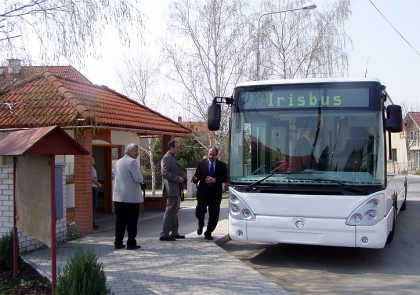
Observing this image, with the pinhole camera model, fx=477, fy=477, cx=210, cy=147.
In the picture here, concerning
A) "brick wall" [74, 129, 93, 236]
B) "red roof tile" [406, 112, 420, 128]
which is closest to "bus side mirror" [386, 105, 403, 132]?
"brick wall" [74, 129, 93, 236]

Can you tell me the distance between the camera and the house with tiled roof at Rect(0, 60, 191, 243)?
761 centimetres

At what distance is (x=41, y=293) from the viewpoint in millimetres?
5715

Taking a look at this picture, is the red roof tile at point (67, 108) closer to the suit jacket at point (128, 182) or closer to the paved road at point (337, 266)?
the suit jacket at point (128, 182)

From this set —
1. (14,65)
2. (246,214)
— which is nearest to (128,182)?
(246,214)

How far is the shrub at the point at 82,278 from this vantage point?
15.5 feet

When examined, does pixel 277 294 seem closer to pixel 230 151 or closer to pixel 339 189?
pixel 339 189

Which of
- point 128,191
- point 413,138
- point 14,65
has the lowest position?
point 128,191

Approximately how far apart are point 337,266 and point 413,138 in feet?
192

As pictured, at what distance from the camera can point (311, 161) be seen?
7.59 m

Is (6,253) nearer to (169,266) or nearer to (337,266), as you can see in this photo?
(169,266)

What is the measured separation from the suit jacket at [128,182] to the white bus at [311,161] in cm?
148

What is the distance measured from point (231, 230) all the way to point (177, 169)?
1.69 m

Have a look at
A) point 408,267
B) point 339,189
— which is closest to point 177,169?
point 339,189

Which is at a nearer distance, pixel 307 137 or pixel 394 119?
pixel 394 119
